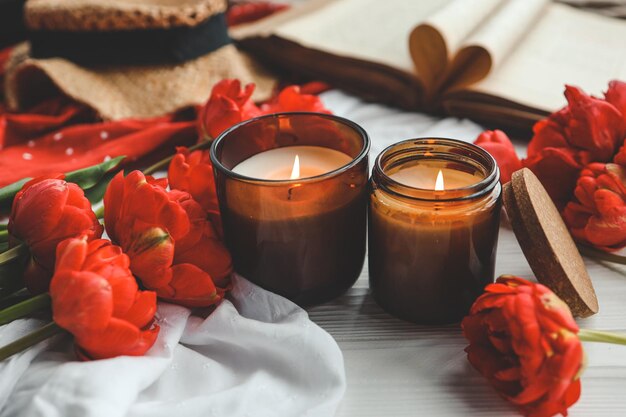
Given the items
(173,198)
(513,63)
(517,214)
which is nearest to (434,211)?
(517,214)

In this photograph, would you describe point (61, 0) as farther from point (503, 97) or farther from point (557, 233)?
point (557, 233)

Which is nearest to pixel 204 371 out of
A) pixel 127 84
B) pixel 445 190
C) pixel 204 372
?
pixel 204 372

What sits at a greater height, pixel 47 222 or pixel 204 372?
pixel 47 222

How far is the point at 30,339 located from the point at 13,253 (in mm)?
71

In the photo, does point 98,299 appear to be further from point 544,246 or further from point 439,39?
point 439,39

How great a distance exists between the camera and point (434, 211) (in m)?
0.48

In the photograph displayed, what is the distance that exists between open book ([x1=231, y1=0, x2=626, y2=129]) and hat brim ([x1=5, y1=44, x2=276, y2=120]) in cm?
10

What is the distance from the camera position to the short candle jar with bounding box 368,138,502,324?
482mm

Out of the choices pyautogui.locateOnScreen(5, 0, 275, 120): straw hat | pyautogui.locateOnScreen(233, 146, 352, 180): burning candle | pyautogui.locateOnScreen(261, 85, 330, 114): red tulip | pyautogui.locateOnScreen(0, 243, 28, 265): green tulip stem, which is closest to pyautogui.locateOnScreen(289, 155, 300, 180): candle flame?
pyautogui.locateOnScreen(233, 146, 352, 180): burning candle

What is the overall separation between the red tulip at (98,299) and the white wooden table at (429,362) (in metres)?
0.16

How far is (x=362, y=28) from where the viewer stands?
1057 millimetres

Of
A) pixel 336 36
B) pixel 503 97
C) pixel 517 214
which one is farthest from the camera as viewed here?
pixel 336 36

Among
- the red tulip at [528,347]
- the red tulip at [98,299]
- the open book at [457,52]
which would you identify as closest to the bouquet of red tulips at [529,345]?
the red tulip at [528,347]

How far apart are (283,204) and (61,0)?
2.09 feet
